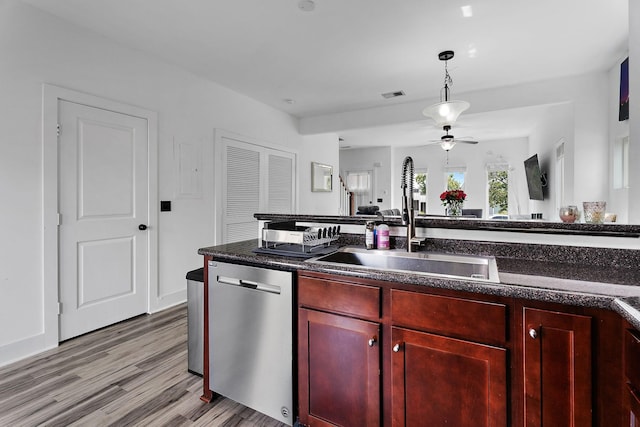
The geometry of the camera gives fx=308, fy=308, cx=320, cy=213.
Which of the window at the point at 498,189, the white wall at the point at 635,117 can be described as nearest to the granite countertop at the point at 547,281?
the white wall at the point at 635,117

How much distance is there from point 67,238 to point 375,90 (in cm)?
381

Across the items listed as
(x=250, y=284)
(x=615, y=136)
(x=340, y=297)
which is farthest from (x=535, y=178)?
(x=250, y=284)

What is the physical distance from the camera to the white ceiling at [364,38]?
7.88 ft

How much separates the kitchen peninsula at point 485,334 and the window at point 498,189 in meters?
7.51

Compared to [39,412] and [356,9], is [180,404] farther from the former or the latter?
[356,9]

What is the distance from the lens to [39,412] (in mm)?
1693

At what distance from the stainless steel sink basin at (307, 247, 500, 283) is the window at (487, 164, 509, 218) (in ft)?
25.0

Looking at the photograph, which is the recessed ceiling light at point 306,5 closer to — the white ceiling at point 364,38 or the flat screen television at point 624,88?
the white ceiling at point 364,38

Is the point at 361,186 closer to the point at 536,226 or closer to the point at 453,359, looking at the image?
the point at 536,226

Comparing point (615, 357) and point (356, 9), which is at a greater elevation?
point (356, 9)

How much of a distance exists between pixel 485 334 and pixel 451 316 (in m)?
0.12

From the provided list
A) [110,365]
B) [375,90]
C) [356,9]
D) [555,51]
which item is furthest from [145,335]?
[555,51]

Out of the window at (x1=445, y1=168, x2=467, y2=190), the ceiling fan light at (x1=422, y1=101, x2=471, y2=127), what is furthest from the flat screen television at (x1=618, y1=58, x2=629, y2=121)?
the window at (x1=445, y1=168, x2=467, y2=190)

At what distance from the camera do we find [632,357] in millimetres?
864
